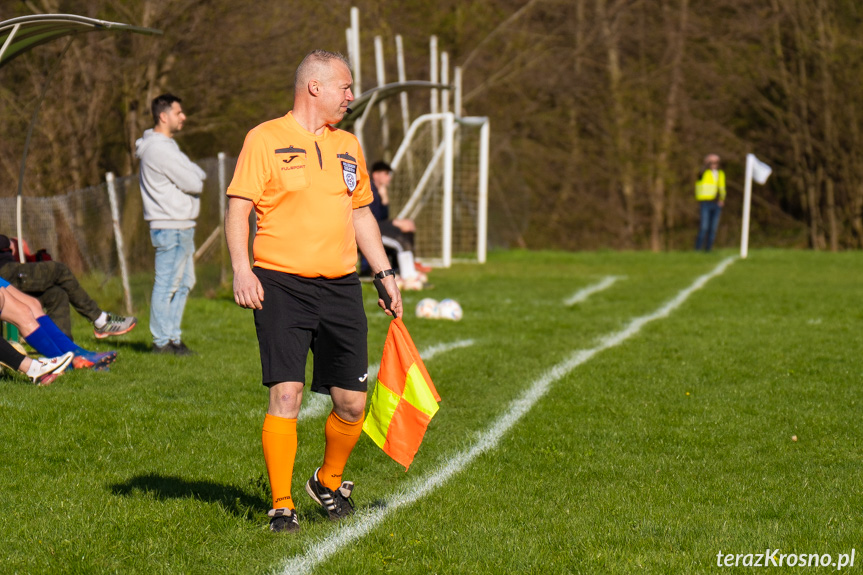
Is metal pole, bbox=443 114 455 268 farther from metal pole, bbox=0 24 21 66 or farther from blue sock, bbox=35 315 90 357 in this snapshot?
blue sock, bbox=35 315 90 357

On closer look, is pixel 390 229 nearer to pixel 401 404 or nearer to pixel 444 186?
pixel 444 186

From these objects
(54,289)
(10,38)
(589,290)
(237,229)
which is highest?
(10,38)

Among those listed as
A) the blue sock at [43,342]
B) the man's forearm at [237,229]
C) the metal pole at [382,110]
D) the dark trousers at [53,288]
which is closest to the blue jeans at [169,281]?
the dark trousers at [53,288]

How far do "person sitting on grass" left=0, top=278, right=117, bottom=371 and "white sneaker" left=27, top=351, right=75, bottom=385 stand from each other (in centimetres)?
38

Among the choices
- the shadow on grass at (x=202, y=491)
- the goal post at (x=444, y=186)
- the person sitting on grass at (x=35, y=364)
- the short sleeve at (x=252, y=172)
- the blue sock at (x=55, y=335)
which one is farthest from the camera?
the goal post at (x=444, y=186)

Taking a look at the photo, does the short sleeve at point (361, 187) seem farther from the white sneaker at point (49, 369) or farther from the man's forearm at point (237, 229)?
the white sneaker at point (49, 369)

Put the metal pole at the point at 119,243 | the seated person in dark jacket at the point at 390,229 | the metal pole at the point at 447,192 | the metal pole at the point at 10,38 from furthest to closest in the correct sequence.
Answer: the metal pole at the point at 447,192 < the seated person in dark jacket at the point at 390,229 < the metal pole at the point at 119,243 < the metal pole at the point at 10,38

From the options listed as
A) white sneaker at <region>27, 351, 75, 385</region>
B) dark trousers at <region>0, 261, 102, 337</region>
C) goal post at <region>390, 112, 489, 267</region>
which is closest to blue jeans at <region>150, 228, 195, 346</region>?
dark trousers at <region>0, 261, 102, 337</region>

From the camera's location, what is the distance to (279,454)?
13.9 ft

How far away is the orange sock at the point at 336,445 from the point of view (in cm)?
448

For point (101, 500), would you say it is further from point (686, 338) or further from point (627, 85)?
point (627, 85)

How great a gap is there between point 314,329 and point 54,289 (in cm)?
463

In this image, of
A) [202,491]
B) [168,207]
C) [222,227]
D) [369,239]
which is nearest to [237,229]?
[369,239]

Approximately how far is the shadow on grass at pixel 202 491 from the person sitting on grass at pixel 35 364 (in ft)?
6.81
